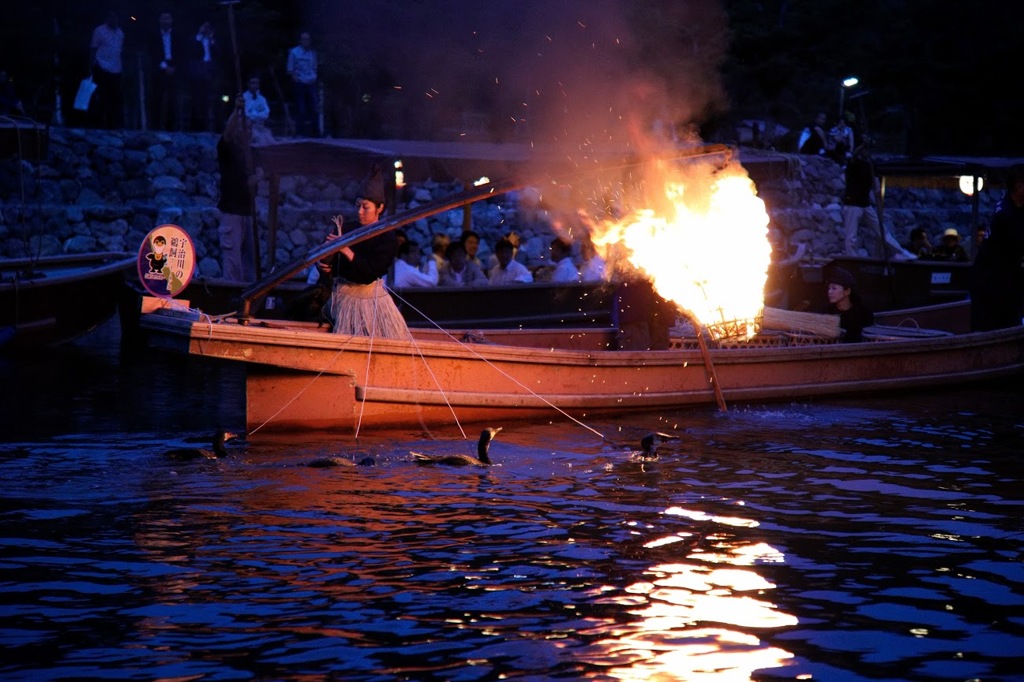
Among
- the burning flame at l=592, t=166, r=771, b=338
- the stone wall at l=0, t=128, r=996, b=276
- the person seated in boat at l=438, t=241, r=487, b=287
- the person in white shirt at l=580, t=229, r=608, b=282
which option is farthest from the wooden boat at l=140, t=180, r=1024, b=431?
the stone wall at l=0, t=128, r=996, b=276

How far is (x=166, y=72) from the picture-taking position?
77.8 feet

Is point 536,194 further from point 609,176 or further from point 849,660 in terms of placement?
point 849,660

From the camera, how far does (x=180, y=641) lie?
19.0ft

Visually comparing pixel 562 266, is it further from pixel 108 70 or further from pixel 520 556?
pixel 520 556

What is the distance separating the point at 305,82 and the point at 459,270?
786cm

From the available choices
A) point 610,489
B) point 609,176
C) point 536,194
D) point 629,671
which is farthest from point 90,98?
point 629,671

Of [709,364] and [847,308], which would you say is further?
[847,308]

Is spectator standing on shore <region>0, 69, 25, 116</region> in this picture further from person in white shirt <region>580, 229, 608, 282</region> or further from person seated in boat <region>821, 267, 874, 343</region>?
person seated in boat <region>821, 267, 874, 343</region>

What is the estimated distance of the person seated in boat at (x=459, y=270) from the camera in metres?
17.4

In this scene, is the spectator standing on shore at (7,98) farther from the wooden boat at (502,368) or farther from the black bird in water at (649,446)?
the black bird in water at (649,446)

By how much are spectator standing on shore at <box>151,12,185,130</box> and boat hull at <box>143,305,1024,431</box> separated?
12516 mm

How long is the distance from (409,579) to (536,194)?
19724mm

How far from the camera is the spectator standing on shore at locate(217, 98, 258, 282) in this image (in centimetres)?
1736

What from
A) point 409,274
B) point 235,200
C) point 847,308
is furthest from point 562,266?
point 847,308
